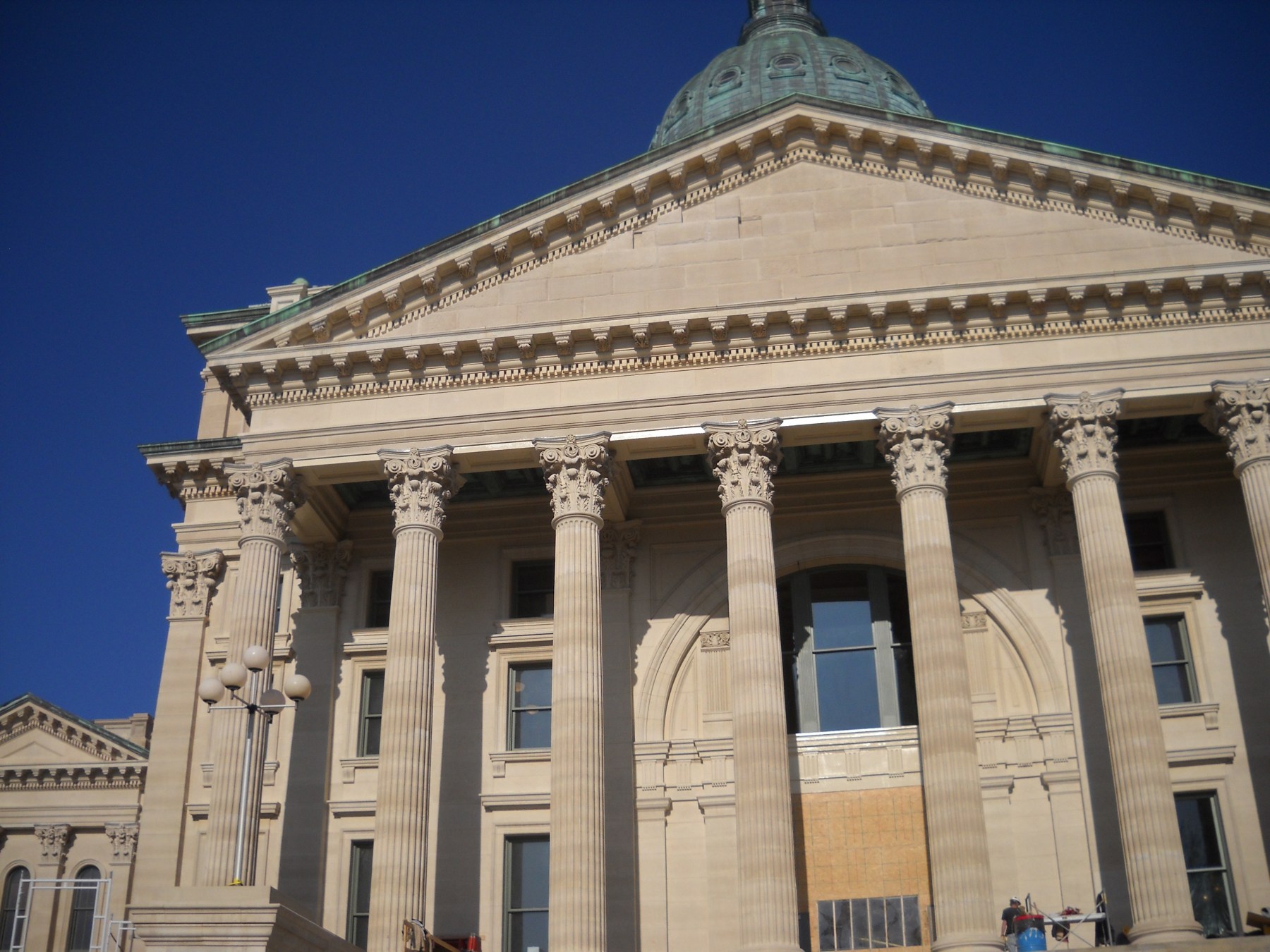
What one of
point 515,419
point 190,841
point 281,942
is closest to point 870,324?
point 515,419

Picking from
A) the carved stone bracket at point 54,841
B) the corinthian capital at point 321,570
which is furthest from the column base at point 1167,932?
the carved stone bracket at point 54,841

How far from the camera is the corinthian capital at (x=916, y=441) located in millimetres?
30391

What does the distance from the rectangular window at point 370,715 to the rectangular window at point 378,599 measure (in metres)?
1.32

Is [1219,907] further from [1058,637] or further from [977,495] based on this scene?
[977,495]

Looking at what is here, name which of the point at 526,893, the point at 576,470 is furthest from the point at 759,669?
the point at 526,893

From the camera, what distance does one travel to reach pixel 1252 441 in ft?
98.1

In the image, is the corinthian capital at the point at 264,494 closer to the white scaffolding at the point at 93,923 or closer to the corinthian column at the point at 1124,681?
the white scaffolding at the point at 93,923

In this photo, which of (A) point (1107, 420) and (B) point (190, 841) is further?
(B) point (190, 841)

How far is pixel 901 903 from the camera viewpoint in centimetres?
3191

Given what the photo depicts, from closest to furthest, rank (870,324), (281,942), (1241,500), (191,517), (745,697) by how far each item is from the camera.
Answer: (281,942) → (745,697) → (870,324) → (1241,500) → (191,517)

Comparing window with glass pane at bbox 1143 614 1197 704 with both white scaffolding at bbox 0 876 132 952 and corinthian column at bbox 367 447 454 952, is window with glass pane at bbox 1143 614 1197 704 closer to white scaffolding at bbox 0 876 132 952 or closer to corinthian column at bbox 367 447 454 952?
Answer: corinthian column at bbox 367 447 454 952

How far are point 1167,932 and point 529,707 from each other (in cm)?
1498

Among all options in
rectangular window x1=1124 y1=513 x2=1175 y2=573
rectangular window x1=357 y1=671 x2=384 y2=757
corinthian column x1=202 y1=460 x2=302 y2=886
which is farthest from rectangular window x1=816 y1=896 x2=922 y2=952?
corinthian column x1=202 y1=460 x2=302 y2=886

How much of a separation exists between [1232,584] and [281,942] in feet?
72.7
